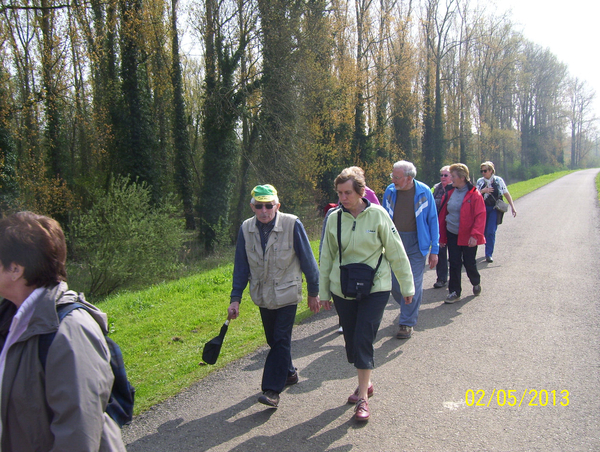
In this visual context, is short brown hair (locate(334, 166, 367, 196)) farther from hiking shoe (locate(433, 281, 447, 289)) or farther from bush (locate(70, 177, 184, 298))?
bush (locate(70, 177, 184, 298))

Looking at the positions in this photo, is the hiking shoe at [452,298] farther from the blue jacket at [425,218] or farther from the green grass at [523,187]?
the green grass at [523,187]

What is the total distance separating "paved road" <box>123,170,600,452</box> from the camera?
3559 mm

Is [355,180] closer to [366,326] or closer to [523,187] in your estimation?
[366,326]

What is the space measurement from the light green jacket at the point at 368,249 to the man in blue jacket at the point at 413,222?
1.73m

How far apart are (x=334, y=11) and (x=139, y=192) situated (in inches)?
672

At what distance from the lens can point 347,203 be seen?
158 inches

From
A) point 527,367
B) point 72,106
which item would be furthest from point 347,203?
point 72,106

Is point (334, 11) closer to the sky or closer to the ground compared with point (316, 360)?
closer to the sky

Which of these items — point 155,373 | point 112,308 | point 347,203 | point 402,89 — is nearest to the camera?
point 347,203

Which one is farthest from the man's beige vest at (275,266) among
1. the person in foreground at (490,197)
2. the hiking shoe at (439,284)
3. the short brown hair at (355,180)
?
the person in foreground at (490,197)

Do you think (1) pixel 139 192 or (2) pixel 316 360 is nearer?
(2) pixel 316 360

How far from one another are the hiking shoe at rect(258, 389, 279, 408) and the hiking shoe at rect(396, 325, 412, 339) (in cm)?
214

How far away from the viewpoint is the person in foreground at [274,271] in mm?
4160

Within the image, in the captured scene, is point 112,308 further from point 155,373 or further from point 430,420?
point 430,420
